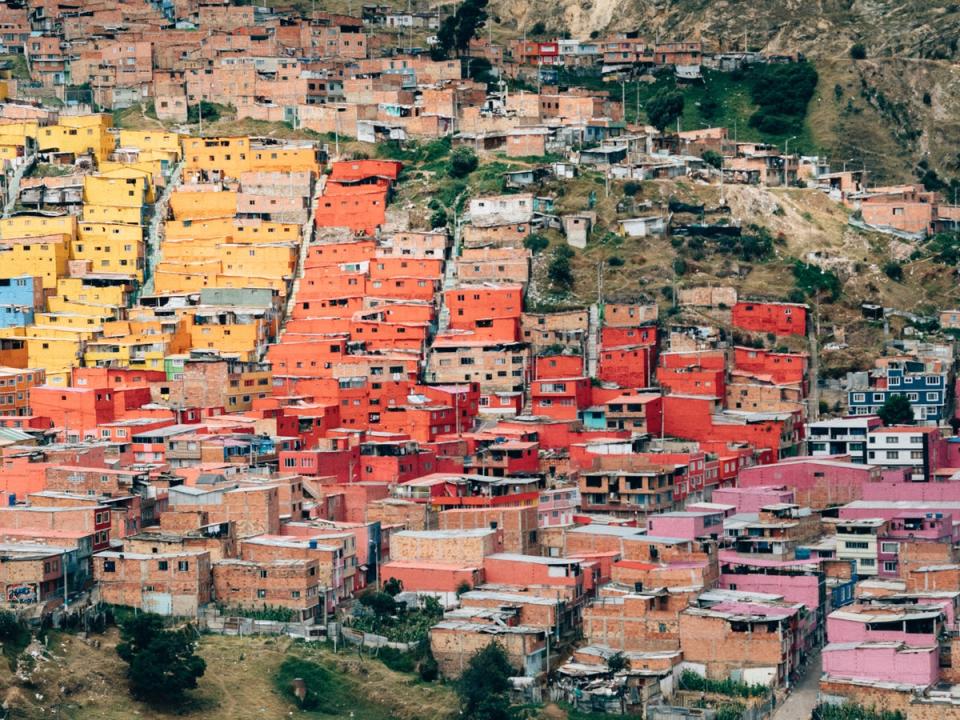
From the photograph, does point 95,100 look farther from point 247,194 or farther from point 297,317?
point 297,317

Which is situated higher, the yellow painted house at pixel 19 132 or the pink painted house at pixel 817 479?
the yellow painted house at pixel 19 132

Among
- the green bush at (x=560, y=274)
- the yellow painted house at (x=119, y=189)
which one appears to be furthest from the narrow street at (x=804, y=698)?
the yellow painted house at (x=119, y=189)

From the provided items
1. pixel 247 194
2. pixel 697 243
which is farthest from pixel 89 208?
pixel 697 243

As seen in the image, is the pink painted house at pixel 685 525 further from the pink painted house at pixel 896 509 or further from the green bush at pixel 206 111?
the green bush at pixel 206 111

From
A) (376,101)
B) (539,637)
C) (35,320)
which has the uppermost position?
(376,101)

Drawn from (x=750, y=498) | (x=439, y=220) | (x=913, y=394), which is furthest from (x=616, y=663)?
(x=439, y=220)

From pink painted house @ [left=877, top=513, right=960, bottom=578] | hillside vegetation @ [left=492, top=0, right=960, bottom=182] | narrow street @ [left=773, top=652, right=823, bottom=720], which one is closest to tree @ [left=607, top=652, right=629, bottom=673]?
narrow street @ [left=773, top=652, right=823, bottom=720]

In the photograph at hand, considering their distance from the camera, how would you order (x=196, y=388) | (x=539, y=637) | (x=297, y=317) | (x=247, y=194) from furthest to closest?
(x=247, y=194) < (x=297, y=317) < (x=196, y=388) < (x=539, y=637)
